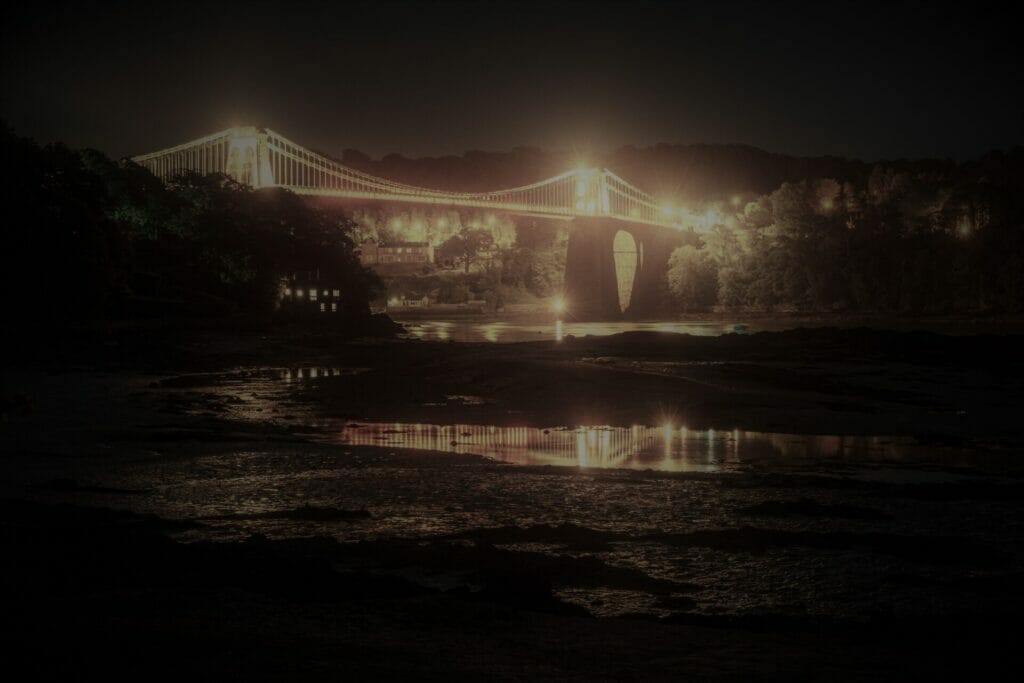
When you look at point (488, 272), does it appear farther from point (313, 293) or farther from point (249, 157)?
point (313, 293)

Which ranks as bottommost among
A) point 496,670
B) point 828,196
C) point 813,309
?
point 496,670

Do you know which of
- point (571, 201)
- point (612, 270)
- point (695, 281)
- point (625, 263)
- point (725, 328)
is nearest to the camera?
point (725, 328)

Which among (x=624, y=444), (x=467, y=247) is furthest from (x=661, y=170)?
(x=624, y=444)

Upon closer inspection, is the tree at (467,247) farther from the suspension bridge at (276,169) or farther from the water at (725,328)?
the water at (725,328)

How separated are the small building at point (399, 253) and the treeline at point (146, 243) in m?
52.8

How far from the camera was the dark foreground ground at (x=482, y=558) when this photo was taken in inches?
194

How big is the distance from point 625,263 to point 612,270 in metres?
6.32

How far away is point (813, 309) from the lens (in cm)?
6925

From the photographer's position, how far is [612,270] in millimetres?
81062

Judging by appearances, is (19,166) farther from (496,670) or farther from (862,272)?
(862,272)

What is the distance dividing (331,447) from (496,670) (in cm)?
793

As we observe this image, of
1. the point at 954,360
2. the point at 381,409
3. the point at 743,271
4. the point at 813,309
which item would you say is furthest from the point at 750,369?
the point at 743,271

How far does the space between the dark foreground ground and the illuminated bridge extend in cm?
4987

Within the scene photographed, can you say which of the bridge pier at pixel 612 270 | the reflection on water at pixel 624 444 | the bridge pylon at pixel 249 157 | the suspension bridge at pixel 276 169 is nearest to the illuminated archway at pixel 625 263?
the bridge pier at pixel 612 270
